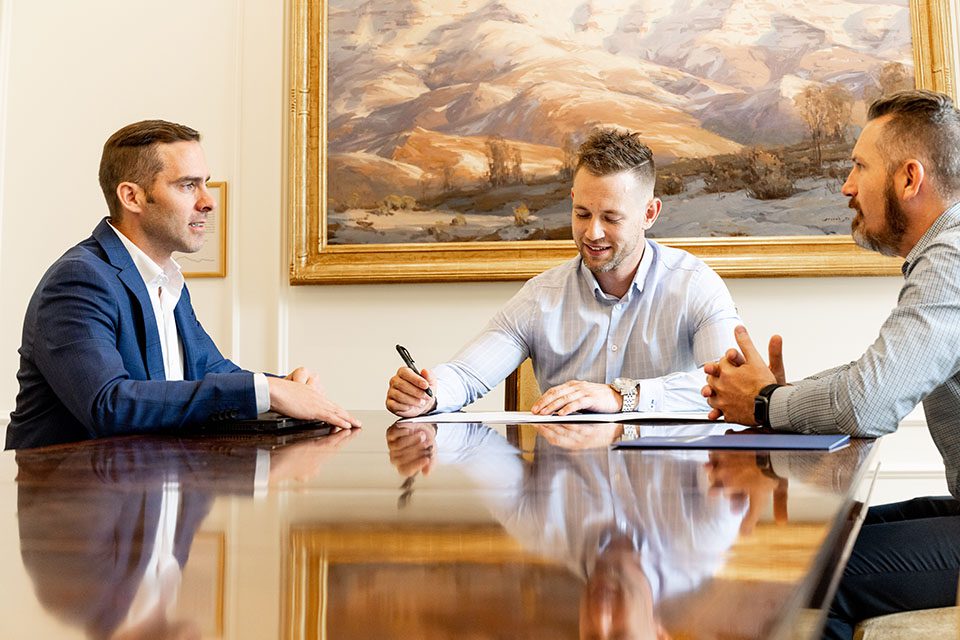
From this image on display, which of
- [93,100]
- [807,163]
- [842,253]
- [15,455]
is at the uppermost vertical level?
[93,100]

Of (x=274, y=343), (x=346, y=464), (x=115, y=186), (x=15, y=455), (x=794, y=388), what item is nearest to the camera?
(x=346, y=464)

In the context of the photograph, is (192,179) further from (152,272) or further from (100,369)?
(100,369)

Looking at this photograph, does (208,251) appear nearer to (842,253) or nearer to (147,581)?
(842,253)

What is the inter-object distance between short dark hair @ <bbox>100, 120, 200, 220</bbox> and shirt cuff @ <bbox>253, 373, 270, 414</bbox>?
91cm

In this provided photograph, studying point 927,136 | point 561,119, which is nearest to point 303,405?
point 927,136

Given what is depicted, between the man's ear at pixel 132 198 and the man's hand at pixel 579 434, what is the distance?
4.43ft

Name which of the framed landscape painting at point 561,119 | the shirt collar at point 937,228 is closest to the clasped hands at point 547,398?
the shirt collar at point 937,228

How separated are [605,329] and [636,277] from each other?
0.58 ft

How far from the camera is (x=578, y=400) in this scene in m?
2.11

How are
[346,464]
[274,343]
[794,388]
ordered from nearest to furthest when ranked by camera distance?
[346,464] < [794,388] < [274,343]

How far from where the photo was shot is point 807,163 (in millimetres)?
3629

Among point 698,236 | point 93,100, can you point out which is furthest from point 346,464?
point 93,100

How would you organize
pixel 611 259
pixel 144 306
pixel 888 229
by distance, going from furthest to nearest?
1. pixel 611 259
2. pixel 144 306
3. pixel 888 229

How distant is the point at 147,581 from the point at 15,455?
1021 millimetres
